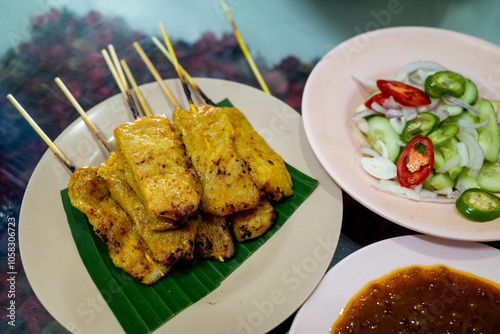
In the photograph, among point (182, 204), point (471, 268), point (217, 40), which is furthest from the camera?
point (217, 40)

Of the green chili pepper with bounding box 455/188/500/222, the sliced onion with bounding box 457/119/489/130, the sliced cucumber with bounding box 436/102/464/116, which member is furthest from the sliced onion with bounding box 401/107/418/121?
the green chili pepper with bounding box 455/188/500/222

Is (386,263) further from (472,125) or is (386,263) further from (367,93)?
(367,93)

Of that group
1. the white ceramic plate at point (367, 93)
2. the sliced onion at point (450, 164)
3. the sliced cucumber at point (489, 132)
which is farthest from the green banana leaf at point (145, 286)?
the sliced cucumber at point (489, 132)

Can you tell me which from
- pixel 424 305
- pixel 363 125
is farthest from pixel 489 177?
pixel 424 305

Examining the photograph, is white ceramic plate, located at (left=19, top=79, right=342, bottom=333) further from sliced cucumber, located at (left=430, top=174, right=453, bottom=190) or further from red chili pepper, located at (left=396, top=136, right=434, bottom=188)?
sliced cucumber, located at (left=430, top=174, right=453, bottom=190)

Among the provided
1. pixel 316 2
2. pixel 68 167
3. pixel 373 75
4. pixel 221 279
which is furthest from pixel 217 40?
pixel 221 279

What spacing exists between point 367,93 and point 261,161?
148 cm

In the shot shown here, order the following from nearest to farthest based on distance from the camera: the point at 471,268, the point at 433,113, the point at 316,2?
1. the point at 471,268
2. the point at 433,113
3. the point at 316,2

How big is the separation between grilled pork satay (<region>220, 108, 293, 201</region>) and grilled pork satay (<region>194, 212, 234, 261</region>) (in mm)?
437

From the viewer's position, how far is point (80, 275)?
282 cm

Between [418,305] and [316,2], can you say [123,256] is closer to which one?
[418,305]

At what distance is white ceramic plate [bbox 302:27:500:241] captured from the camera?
2.86m

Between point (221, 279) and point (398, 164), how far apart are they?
175 cm

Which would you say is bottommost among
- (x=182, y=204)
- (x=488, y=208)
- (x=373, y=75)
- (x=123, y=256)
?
(x=488, y=208)
